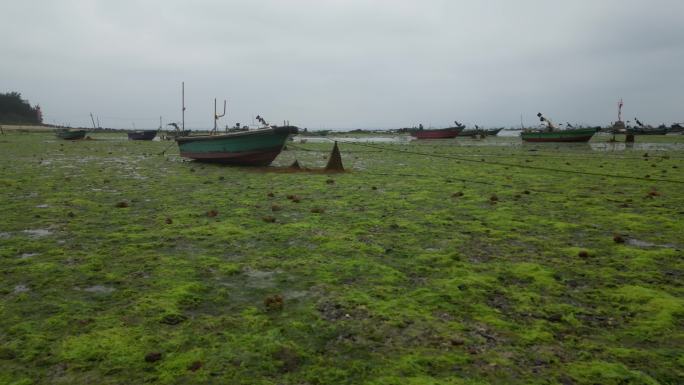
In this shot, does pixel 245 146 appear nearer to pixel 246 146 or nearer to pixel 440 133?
pixel 246 146

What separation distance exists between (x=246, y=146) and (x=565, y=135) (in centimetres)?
3785

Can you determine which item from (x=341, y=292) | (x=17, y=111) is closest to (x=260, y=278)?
(x=341, y=292)

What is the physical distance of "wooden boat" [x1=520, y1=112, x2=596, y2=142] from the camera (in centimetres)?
4441

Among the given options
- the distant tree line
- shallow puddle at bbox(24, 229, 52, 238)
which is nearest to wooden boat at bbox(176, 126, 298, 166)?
shallow puddle at bbox(24, 229, 52, 238)

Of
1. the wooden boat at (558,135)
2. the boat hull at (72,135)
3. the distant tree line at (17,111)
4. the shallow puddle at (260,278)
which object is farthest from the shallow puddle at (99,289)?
the distant tree line at (17,111)

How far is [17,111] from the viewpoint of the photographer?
315ft

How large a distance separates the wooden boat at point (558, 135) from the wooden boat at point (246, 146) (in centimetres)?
3504

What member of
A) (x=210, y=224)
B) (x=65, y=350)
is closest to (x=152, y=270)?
(x=65, y=350)

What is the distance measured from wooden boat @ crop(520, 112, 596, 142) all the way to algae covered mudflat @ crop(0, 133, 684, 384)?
38.5 m

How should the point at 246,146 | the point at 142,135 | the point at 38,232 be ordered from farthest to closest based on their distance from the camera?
the point at 142,135 → the point at 246,146 → the point at 38,232

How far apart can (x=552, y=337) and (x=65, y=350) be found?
410cm

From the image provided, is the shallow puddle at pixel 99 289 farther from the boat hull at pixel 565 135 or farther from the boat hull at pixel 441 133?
the boat hull at pixel 441 133

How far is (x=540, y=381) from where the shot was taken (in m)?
3.13

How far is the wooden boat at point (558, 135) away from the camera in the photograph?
A: 146 ft
